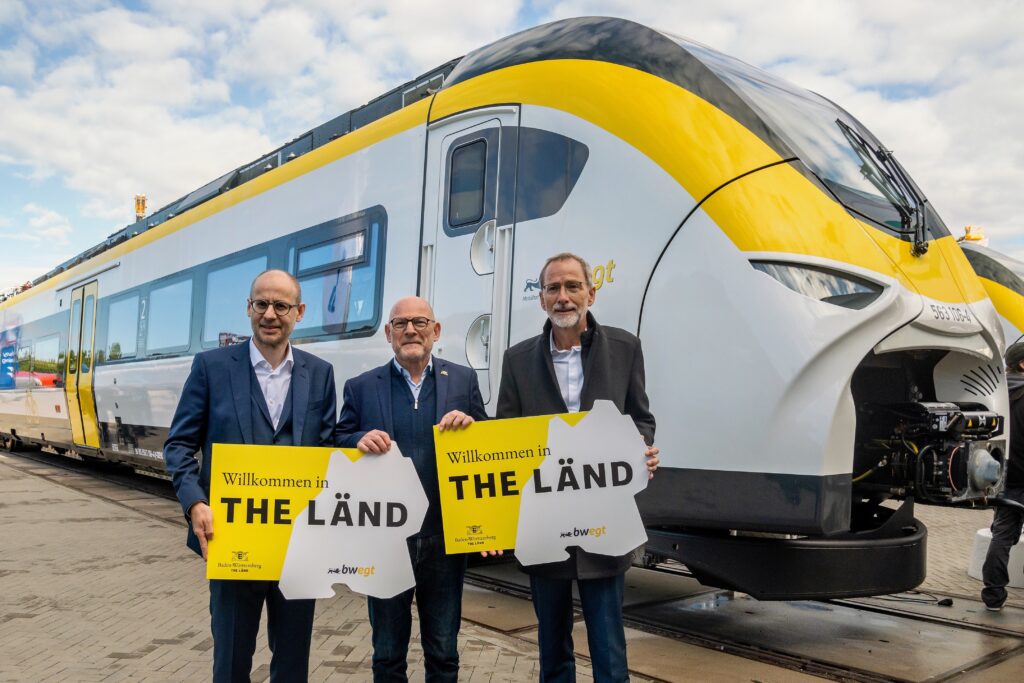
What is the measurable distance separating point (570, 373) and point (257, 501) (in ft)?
3.74

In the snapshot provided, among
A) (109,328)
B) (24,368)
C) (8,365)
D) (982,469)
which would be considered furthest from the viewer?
(8,365)

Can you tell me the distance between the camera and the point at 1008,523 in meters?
5.93

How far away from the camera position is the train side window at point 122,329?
11.6 metres

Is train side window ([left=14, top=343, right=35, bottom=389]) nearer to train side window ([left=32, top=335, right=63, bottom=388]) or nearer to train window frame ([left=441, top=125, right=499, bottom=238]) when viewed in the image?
train side window ([left=32, top=335, right=63, bottom=388])

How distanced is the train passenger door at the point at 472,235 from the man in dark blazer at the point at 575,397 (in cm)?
196

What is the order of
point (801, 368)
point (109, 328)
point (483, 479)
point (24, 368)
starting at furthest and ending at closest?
point (24, 368) → point (109, 328) → point (801, 368) → point (483, 479)

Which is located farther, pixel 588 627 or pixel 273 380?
pixel 588 627

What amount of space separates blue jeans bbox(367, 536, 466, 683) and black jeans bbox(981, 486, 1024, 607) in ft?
13.6

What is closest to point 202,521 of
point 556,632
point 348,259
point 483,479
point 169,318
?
point 483,479

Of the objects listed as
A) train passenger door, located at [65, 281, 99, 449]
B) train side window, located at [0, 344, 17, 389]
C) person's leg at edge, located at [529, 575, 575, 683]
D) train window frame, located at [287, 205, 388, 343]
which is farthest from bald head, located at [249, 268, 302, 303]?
train side window, located at [0, 344, 17, 389]

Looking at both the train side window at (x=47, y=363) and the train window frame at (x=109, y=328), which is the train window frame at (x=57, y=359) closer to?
the train side window at (x=47, y=363)

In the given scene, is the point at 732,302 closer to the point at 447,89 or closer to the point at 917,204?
the point at 917,204

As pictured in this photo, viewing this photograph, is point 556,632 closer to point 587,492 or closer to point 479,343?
point 587,492

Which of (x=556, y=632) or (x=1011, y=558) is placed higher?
(x=556, y=632)
